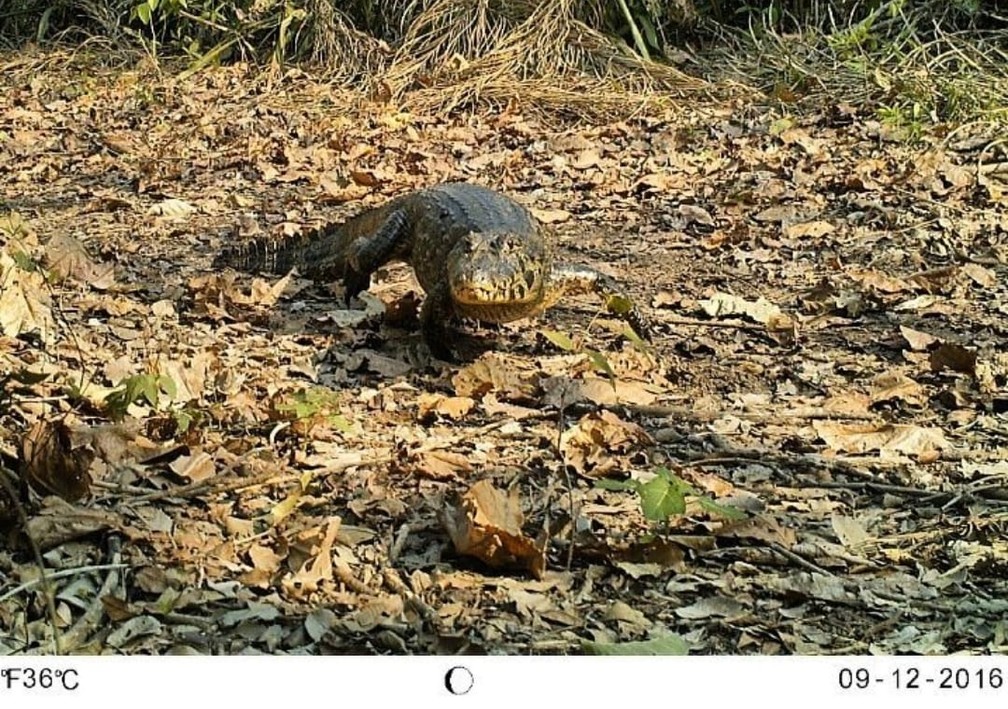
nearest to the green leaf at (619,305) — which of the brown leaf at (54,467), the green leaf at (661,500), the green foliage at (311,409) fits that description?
the green foliage at (311,409)

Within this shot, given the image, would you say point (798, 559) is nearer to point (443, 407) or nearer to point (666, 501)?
point (666, 501)

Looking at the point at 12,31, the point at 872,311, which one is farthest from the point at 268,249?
the point at 12,31

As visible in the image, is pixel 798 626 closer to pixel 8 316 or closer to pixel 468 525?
pixel 468 525

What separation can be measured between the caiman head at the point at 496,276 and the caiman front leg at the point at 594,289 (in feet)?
0.31

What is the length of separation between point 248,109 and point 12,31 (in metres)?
1.06

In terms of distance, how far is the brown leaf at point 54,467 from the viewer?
1569mm

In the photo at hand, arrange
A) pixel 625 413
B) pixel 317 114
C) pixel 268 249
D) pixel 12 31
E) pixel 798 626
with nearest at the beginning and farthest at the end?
pixel 798 626 → pixel 625 413 → pixel 268 249 → pixel 317 114 → pixel 12 31

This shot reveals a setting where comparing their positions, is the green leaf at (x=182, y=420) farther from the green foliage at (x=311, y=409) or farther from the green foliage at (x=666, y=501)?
the green foliage at (x=666, y=501)

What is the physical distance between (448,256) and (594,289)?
334 millimetres

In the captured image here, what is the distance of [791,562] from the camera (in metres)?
1.50

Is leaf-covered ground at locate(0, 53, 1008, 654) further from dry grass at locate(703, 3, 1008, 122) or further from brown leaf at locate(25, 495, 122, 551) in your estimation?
dry grass at locate(703, 3, 1008, 122)

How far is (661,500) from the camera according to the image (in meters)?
1.46
